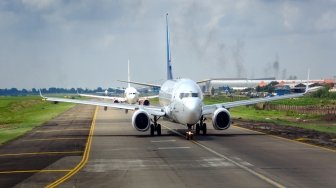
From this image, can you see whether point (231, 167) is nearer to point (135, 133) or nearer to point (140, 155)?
point (140, 155)

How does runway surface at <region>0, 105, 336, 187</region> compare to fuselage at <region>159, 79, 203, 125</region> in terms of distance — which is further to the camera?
fuselage at <region>159, 79, 203, 125</region>

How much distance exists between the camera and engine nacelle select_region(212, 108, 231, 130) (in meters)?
40.3

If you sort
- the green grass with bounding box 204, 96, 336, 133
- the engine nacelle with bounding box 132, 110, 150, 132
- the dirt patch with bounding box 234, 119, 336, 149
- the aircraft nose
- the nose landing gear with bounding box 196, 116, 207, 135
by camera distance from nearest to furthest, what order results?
1. the dirt patch with bounding box 234, 119, 336, 149
2. the aircraft nose
3. the engine nacelle with bounding box 132, 110, 150, 132
4. the nose landing gear with bounding box 196, 116, 207, 135
5. the green grass with bounding box 204, 96, 336, 133

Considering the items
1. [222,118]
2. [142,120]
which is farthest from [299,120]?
[142,120]

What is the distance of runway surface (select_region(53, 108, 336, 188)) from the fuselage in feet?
5.72

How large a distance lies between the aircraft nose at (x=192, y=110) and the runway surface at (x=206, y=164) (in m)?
1.68

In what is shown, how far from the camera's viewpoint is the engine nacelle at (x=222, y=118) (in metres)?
40.3

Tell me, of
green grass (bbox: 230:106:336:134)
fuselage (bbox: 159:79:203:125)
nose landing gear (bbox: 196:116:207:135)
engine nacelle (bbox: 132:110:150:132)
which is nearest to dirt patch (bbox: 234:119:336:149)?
green grass (bbox: 230:106:336:134)

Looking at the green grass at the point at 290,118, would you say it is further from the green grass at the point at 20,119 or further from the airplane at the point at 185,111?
the green grass at the point at 20,119

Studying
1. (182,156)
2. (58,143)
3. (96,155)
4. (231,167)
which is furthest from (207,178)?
(58,143)

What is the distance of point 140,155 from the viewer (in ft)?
96.5

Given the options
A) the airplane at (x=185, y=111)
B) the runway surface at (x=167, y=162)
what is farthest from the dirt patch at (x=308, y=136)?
the airplane at (x=185, y=111)

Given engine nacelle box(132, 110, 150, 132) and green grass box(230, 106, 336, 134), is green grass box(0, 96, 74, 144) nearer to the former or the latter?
engine nacelle box(132, 110, 150, 132)

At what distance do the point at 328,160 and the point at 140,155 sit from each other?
10.1 meters
